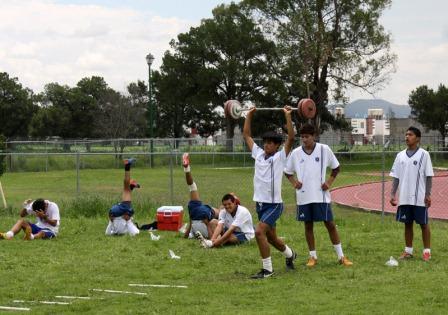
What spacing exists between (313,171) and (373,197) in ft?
49.0

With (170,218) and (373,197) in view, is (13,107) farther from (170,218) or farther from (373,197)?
(170,218)

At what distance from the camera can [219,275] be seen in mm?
8484

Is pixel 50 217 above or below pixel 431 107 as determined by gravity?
below

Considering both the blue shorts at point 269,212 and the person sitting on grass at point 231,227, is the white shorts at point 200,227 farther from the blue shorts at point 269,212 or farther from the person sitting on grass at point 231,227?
the blue shorts at point 269,212

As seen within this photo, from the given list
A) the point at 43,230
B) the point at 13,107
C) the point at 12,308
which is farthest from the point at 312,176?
→ the point at 13,107

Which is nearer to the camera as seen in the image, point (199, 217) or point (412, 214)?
point (412, 214)

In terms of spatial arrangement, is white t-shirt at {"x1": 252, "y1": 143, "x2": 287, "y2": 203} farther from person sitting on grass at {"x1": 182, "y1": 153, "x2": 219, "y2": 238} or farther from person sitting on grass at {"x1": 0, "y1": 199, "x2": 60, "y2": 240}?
person sitting on grass at {"x1": 0, "y1": 199, "x2": 60, "y2": 240}

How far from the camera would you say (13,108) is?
74.4m

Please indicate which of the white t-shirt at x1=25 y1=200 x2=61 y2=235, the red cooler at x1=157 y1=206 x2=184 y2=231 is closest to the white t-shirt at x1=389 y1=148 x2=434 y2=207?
the red cooler at x1=157 y1=206 x2=184 y2=231

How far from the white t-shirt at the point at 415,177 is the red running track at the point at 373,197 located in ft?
26.1

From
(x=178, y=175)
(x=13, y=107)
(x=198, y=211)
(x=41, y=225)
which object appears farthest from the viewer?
(x=13, y=107)

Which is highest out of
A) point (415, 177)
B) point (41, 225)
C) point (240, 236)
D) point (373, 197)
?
point (415, 177)

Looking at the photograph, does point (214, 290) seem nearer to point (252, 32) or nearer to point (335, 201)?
point (335, 201)

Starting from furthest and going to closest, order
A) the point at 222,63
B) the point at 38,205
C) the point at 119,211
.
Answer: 1. the point at 222,63
2. the point at 119,211
3. the point at 38,205
